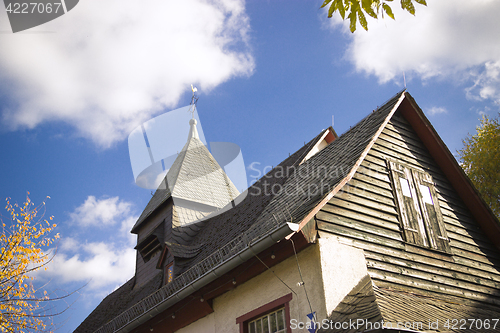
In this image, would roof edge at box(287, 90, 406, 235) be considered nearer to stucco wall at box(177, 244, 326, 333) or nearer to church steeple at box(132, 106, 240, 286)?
stucco wall at box(177, 244, 326, 333)

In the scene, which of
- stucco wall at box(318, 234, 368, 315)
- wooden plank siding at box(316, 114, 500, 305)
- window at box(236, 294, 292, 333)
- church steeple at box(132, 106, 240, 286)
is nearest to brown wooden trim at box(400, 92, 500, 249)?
wooden plank siding at box(316, 114, 500, 305)

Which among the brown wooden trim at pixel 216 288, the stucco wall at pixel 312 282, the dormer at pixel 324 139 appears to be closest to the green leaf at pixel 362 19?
the brown wooden trim at pixel 216 288

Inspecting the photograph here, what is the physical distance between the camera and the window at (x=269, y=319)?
21.9 feet

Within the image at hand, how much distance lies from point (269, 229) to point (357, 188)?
2.22 metres

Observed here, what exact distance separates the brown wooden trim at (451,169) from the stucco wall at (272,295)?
198 inches

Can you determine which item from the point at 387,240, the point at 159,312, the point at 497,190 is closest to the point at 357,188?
the point at 387,240

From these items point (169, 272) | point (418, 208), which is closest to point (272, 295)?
point (418, 208)

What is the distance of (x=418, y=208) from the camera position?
28.2 ft

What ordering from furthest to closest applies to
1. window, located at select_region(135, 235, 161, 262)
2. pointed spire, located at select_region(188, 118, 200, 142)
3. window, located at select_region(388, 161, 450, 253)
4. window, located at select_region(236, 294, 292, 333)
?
pointed spire, located at select_region(188, 118, 200, 142), window, located at select_region(135, 235, 161, 262), window, located at select_region(388, 161, 450, 253), window, located at select_region(236, 294, 292, 333)

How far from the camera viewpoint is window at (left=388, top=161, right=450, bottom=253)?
815 centimetres

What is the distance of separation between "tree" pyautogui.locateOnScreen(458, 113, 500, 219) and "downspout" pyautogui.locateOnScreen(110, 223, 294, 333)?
61.9ft

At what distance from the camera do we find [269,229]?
6.83m

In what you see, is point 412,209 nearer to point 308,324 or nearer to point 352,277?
point 352,277

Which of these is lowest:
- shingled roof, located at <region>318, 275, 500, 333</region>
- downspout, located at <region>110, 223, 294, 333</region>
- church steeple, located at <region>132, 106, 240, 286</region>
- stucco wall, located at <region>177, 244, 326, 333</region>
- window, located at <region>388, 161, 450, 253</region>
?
shingled roof, located at <region>318, 275, 500, 333</region>
